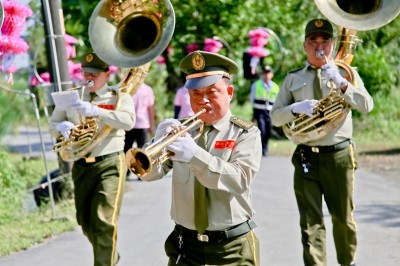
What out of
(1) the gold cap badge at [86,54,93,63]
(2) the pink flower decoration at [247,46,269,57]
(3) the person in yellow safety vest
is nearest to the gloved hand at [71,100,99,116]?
(1) the gold cap badge at [86,54,93,63]

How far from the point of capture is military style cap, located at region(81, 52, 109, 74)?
24.2 feet

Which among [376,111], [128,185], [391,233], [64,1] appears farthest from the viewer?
[376,111]

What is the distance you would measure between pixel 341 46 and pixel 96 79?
6.62 feet

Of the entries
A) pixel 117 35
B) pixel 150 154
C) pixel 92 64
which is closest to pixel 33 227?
pixel 92 64

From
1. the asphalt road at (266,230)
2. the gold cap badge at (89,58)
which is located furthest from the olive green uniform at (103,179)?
the asphalt road at (266,230)

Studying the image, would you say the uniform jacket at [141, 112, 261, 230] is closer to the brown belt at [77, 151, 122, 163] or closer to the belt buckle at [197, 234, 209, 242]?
the belt buckle at [197, 234, 209, 242]

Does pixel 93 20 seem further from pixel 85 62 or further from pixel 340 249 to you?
pixel 340 249

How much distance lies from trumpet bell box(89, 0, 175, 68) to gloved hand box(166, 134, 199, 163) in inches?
88.4

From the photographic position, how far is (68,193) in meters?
11.4

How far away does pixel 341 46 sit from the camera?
7.45m

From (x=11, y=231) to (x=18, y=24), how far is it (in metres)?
2.41

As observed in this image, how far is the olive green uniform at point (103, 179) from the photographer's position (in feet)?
23.7

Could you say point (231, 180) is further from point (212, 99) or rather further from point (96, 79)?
point (96, 79)

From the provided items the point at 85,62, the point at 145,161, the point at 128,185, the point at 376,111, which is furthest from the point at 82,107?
the point at 376,111
